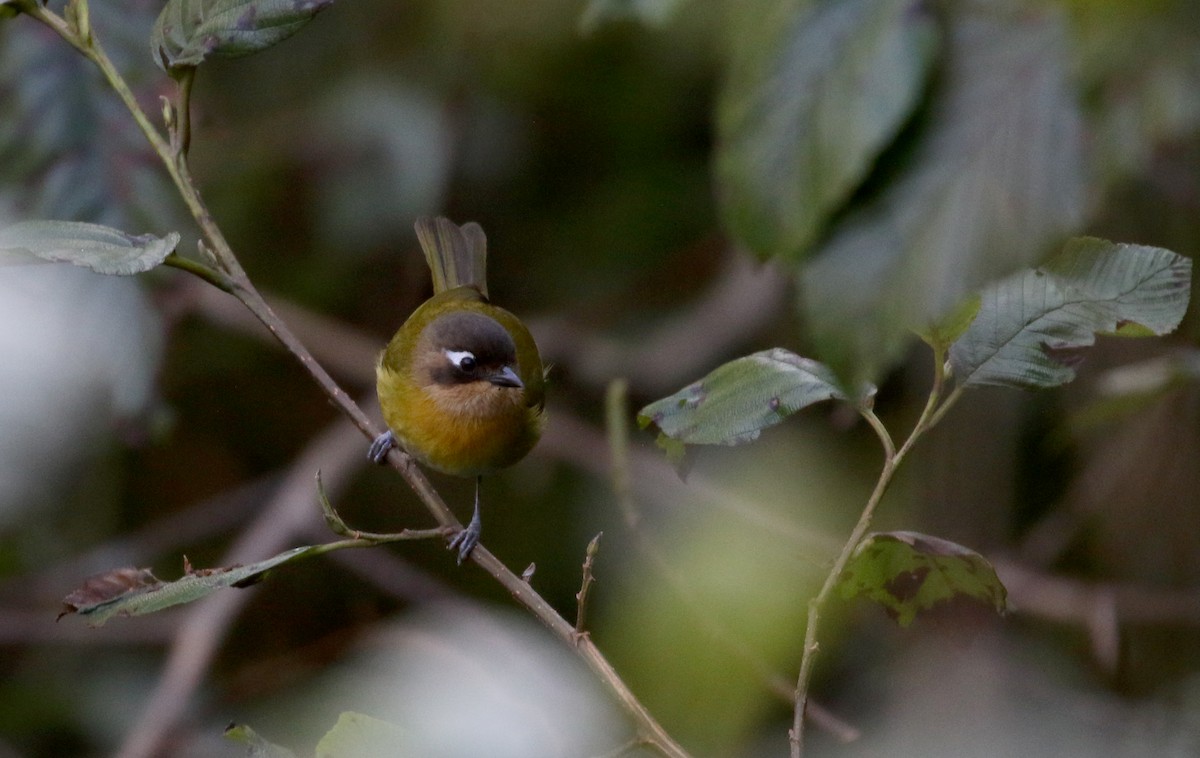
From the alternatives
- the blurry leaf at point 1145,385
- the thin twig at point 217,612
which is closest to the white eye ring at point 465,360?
the thin twig at point 217,612

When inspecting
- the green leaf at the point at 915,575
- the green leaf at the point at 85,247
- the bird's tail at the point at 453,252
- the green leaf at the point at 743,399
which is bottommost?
the bird's tail at the point at 453,252

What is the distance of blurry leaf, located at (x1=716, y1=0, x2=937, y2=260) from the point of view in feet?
3.34

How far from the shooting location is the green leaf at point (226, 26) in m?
1.43

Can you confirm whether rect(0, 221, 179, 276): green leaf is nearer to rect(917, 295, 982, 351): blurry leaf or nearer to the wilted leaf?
the wilted leaf

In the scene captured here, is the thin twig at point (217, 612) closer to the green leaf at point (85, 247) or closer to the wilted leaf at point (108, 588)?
the wilted leaf at point (108, 588)

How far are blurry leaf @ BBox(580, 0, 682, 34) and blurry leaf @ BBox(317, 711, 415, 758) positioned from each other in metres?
0.82

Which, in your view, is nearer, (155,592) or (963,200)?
(963,200)

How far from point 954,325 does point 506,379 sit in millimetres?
1627

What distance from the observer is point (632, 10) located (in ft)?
4.61

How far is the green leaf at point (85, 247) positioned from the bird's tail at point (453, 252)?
1645 millimetres

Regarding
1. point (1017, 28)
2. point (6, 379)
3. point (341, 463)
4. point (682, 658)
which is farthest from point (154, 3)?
point (1017, 28)

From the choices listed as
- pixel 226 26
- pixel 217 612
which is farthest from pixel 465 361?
pixel 226 26

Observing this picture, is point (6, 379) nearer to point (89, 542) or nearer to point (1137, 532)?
point (89, 542)

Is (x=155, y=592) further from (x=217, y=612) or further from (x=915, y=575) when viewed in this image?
(x=217, y=612)
